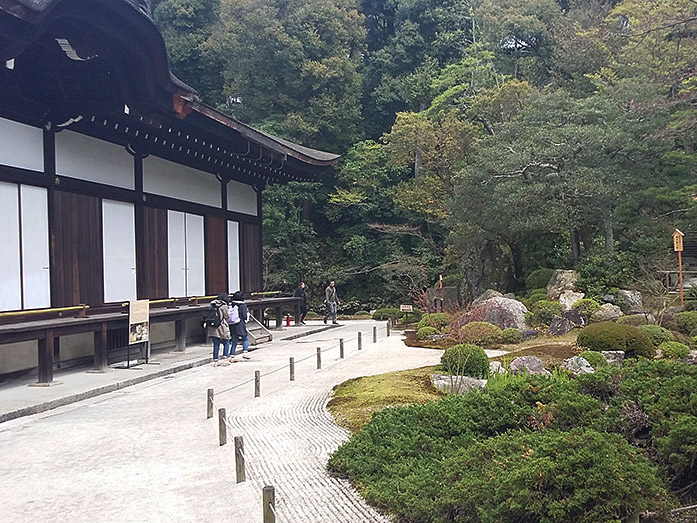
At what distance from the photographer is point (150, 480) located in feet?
18.5

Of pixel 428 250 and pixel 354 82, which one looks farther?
pixel 354 82

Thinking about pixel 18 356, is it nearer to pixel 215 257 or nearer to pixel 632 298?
pixel 215 257

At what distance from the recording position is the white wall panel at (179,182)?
1598 centimetres

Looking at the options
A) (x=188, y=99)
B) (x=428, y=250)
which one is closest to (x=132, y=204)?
(x=188, y=99)

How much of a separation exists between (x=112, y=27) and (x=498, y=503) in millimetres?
9774

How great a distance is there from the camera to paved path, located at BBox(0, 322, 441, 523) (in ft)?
15.8

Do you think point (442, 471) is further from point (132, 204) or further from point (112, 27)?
point (132, 204)

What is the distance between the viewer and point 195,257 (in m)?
18.1

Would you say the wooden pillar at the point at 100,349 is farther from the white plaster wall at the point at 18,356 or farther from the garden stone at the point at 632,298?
the garden stone at the point at 632,298

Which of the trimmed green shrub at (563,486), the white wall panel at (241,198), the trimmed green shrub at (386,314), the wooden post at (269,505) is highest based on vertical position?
the white wall panel at (241,198)

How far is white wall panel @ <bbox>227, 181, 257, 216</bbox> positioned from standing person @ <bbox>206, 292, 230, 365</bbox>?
7166 mm

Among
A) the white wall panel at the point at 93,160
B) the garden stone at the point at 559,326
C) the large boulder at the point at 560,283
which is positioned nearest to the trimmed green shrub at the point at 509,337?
the garden stone at the point at 559,326

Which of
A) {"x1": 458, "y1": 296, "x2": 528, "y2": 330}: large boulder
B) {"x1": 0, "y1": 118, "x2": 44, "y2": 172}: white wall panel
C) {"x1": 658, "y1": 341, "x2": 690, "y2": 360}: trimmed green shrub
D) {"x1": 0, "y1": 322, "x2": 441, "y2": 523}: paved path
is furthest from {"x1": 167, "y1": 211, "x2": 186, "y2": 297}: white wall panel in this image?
{"x1": 658, "y1": 341, "x2": 690, "y2": 360}: trimmed green shrub

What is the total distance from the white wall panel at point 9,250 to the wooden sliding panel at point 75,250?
89 centimetres
